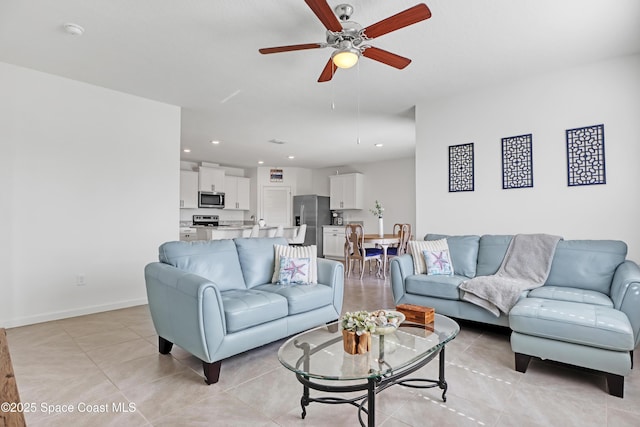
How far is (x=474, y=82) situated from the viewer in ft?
12.4

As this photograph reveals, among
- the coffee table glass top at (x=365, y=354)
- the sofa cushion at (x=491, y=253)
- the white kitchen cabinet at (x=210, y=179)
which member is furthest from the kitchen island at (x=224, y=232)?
the coffee table glass top at (x=365, y=354)

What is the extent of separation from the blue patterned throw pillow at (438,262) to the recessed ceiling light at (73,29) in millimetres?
3759

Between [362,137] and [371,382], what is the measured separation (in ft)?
17.0

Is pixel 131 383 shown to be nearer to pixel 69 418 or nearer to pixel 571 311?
pixel 69 418

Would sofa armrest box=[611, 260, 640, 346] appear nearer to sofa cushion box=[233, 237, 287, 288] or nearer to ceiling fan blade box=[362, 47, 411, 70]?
ceiling fan blade box=[362, 47, 411, 70]

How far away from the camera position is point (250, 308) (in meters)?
2.43

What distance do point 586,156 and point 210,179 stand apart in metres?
7.51

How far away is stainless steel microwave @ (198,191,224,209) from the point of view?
839cm

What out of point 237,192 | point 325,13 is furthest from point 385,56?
point 237,192

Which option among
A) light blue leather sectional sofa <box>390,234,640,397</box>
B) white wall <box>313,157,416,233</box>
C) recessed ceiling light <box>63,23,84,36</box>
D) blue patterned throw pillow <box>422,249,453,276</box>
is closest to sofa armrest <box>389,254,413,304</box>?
light blue leather sectional sofa <box>390,234,640,397</box>

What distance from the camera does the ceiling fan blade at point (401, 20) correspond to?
199cm

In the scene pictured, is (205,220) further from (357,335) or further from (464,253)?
(357,335)

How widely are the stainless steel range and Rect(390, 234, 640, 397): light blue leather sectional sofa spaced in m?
6.35

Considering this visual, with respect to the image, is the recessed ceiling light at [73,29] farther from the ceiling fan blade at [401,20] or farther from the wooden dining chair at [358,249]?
the wooden dining chair at [358,249]
